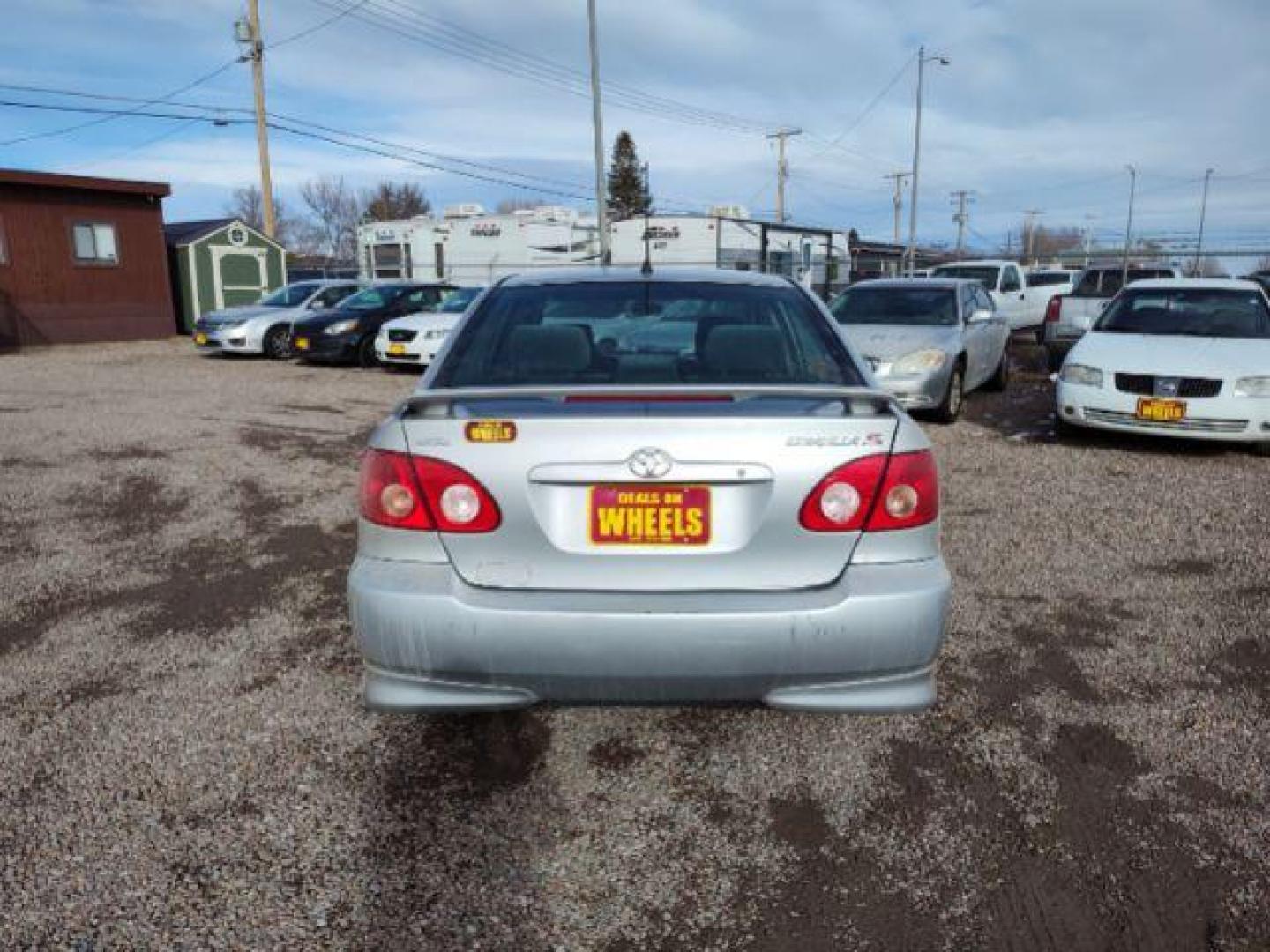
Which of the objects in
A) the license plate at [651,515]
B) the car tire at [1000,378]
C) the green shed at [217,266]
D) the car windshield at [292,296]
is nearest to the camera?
the license plate at [651,515]

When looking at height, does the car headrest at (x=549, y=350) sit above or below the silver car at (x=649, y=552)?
above

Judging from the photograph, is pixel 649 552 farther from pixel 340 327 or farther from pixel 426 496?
pixel 340 327

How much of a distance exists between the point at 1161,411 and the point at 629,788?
20.9 feet

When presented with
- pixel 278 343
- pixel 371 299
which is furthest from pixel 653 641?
pixel 278 343

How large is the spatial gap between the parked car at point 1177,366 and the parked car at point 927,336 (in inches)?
47.3

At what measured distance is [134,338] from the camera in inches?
846

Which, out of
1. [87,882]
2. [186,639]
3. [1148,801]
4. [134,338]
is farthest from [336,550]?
[134,338]

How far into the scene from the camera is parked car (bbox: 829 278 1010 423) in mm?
8773

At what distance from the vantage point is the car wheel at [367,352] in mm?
15055

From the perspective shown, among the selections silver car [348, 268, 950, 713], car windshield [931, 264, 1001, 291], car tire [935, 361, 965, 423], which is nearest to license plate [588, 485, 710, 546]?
silver car [348, 268, 950, 713]

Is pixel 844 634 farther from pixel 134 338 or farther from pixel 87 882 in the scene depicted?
pixel 134 338

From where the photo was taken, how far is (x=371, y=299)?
52.3ft

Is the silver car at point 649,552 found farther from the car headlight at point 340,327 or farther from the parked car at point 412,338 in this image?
the car headlight at point 340,327

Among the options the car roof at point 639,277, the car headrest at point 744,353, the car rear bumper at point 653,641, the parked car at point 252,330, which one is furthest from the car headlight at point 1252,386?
the parked car at point 252,330
